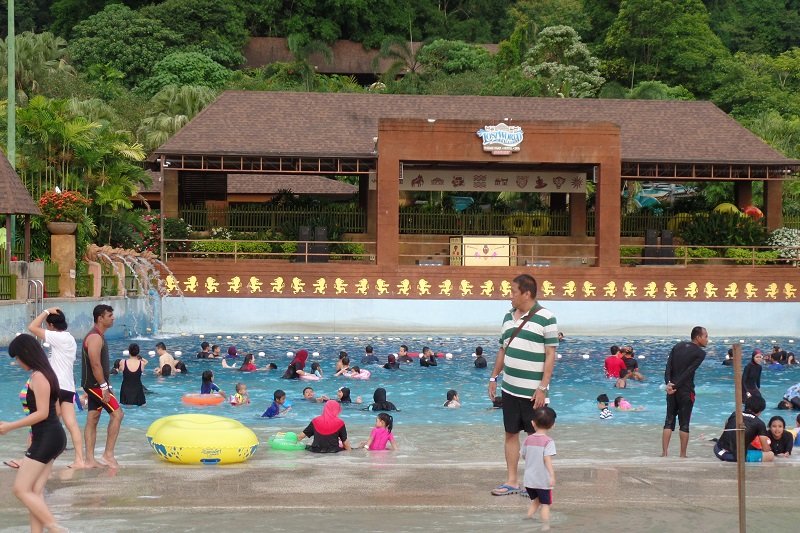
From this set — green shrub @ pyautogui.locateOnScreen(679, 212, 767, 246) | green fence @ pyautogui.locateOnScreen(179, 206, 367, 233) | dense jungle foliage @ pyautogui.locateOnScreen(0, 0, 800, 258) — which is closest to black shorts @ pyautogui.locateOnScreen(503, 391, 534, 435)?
green fence @ pyautogui.locateOnScreen(179, 206, 367, 233)

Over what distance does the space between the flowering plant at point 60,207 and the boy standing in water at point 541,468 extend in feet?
86.5

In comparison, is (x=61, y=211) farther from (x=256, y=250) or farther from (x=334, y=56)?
(x=334, y=56)

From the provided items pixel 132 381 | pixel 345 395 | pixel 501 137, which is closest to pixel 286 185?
pixel 501 137

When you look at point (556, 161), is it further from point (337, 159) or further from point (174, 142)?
point (174, 142)

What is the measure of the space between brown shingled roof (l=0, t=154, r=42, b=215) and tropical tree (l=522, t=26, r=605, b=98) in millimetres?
37528

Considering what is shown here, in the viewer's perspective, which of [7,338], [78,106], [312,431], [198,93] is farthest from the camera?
[198,93]

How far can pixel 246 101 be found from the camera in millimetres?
45688

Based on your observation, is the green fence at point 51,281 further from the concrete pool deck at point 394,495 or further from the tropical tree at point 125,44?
the tropical tree at point 125,44

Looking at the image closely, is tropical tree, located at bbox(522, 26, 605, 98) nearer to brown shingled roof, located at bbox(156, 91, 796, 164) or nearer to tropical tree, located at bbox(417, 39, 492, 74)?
tropical tree, located at bbox(417, 39, 492, 74)

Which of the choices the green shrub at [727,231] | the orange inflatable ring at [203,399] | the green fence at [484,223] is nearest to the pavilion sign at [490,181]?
the green fence at [484,223]

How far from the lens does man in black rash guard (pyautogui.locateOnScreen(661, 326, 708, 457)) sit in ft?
44.6

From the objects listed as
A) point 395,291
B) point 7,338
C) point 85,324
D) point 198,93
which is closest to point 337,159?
point 395,291

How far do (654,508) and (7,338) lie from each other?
22.6 meters

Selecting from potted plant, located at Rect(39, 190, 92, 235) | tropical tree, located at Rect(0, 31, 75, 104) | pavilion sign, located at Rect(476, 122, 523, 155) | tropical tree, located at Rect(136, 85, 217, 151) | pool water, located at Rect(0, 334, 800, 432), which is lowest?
pool water, located at Rect(0, 334, 800, 432)
